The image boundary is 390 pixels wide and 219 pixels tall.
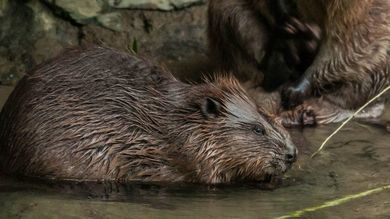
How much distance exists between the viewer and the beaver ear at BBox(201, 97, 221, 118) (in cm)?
492

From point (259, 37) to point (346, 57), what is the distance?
526mm

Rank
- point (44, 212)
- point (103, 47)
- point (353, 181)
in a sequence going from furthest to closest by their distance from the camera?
point (103, 47)
point (353, 181)
point (44, 212)

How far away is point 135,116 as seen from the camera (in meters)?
4.86

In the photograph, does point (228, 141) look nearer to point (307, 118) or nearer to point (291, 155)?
point (291, 155)

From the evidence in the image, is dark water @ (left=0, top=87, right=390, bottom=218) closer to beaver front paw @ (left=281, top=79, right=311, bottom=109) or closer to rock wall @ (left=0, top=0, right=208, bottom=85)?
beaver front paw @ (left=281, top=79, right=311, bottom=109)

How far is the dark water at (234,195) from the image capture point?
4.15 meters

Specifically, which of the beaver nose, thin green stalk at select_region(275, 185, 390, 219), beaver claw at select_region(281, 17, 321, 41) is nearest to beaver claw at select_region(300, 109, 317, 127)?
beaver claw at select_region(281, 17, 321, 41)

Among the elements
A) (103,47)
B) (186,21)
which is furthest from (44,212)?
(186,21)

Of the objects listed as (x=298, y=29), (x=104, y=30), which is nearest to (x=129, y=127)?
(x=298, y=29)

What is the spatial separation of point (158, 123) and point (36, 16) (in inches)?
76.8

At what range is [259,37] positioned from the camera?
6.14 meters

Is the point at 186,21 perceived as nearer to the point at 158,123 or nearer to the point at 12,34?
the point at 12,34

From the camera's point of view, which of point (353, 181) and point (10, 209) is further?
point (353, 181)

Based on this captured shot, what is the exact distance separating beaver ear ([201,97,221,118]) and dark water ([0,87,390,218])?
0.34 meters
